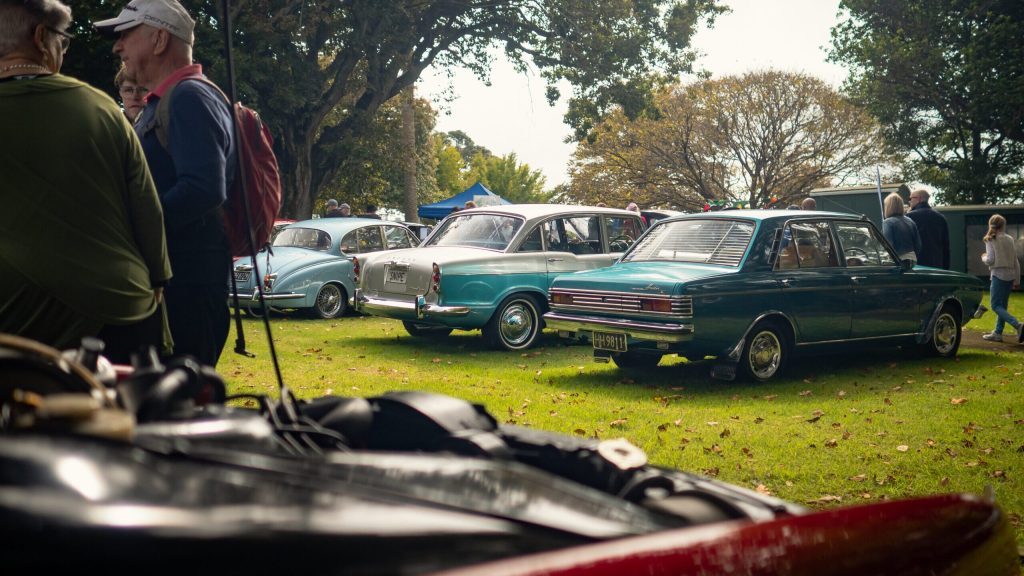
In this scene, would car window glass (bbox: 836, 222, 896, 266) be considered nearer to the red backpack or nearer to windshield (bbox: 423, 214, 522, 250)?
windshield (bbox: 423, 214, 522, 250)

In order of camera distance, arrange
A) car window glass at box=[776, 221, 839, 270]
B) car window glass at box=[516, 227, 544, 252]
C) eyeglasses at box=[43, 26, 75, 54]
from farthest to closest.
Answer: car window glass at box=[516, 227, 544, 252], car window glass at box=[776, 221, 839, 270], eyeglasses at box=[43, 26, 75, 54]

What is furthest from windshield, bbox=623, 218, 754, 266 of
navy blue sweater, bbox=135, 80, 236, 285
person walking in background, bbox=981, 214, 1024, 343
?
navy blue sweater, bbox=135, 80, 236, 285

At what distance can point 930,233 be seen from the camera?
13.8 meters

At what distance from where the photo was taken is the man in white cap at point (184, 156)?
3389 millimetres

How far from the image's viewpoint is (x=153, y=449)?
1.27 metres

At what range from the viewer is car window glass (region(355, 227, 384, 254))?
17094 mm

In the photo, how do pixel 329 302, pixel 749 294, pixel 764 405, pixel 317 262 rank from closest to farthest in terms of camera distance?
pixel 764 405
pixel 749 294
pixel 317 262
pixel 329 302

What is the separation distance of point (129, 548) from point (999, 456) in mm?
6237

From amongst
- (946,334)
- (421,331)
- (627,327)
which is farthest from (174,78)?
(421,331)

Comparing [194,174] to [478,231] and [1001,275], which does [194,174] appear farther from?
[1001,275]

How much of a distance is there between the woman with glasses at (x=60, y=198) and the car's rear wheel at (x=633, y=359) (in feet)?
25.0

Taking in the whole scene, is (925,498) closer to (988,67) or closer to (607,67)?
(607,67)

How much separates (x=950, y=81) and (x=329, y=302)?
26.0m

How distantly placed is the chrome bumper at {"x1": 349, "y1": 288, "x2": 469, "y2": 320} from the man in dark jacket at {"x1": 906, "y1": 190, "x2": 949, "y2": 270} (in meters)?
6.71
